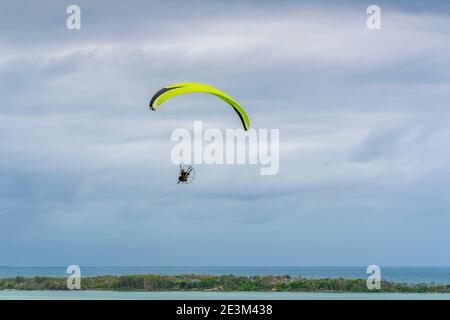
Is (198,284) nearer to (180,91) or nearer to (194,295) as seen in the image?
(194,295)

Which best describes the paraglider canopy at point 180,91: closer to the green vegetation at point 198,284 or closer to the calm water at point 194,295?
the calm water at point 194,295

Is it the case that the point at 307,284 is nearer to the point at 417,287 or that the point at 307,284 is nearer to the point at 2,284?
the point at 417,287

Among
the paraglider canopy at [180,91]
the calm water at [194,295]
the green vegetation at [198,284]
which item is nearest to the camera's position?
the paraglider canopy at [180,91]

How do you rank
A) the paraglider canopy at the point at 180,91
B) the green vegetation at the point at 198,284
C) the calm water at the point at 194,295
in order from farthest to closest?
the green vegetation at the point at 198,284
the calm water at the point at 194,295
the paraglider canopy at the point at 180,91

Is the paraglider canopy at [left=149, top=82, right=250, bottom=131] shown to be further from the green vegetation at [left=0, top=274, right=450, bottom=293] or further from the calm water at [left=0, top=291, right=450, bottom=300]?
the green vegetation at [left=0, top=274, right=450, bottom=293]

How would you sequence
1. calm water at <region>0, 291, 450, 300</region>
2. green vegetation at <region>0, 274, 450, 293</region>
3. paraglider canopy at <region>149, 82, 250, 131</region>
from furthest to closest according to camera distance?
green vegetation at <region>0, 274, 450, 293</region>
calm water at <region>0, 291, 450, 300</region>
paraglider canopy at <region>149, 82, 250, 131</region>

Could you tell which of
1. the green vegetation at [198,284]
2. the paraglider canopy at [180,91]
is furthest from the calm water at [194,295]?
the paraglider canopy at [180,91]

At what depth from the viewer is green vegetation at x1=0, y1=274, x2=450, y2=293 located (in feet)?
233

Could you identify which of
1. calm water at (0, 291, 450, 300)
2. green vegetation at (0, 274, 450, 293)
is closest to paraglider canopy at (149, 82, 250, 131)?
calm water at (0, 291, 450, 300)

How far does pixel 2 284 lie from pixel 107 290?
9.78m

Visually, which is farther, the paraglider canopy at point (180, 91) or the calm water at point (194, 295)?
the calm water at point (194, 295)

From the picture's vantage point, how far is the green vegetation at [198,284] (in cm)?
7088
